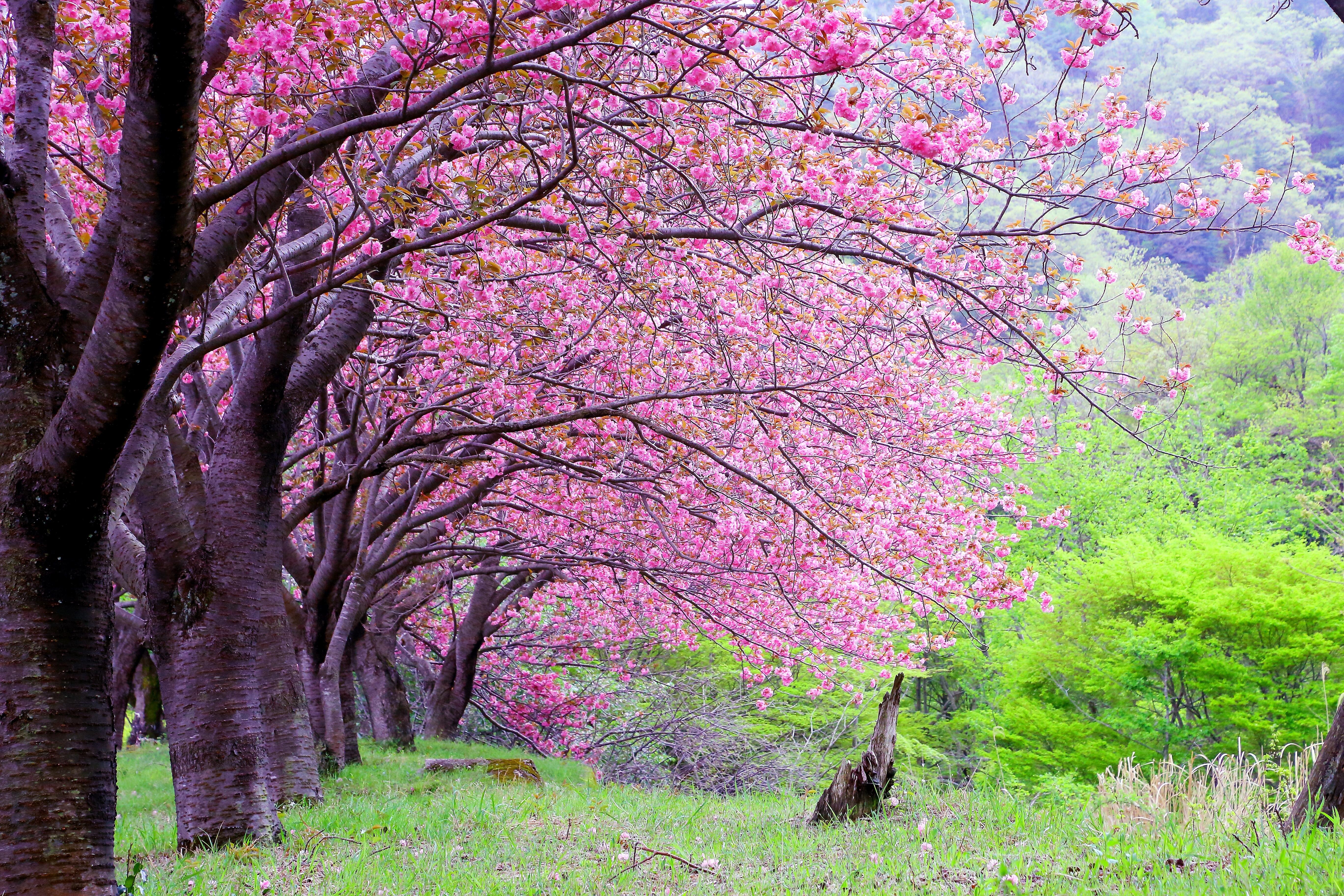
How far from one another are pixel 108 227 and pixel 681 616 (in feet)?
28.5

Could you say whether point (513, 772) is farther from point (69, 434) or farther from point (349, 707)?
point (69, 434)

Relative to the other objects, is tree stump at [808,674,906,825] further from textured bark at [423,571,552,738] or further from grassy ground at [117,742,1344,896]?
textured bark at [423,571,552,738]

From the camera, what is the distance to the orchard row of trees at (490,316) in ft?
12.9

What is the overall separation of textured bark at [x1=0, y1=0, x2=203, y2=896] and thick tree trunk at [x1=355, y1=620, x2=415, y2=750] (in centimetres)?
984

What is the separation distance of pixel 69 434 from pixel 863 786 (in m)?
5.15

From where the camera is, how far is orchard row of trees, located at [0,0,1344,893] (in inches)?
155

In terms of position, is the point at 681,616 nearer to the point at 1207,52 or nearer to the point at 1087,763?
the point at 1087,763

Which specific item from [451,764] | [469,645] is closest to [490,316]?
[451,764]

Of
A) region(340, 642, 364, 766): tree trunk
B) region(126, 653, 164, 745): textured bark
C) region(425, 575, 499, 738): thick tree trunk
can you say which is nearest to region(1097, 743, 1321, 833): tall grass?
region(340, 642, 364, 766): tree trunk

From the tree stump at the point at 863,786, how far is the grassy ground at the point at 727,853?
19cm

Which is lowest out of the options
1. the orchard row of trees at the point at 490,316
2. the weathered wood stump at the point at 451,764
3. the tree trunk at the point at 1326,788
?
the weathered wood stump at the point at 451,764

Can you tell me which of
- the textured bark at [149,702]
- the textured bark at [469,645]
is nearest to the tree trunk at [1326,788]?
the textured bark at [469,645]

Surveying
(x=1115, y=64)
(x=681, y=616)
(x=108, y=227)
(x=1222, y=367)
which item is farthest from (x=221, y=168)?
(x=1222, y=367)

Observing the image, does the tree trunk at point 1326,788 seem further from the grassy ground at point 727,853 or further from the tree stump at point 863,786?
the tree stump at point 863,786
